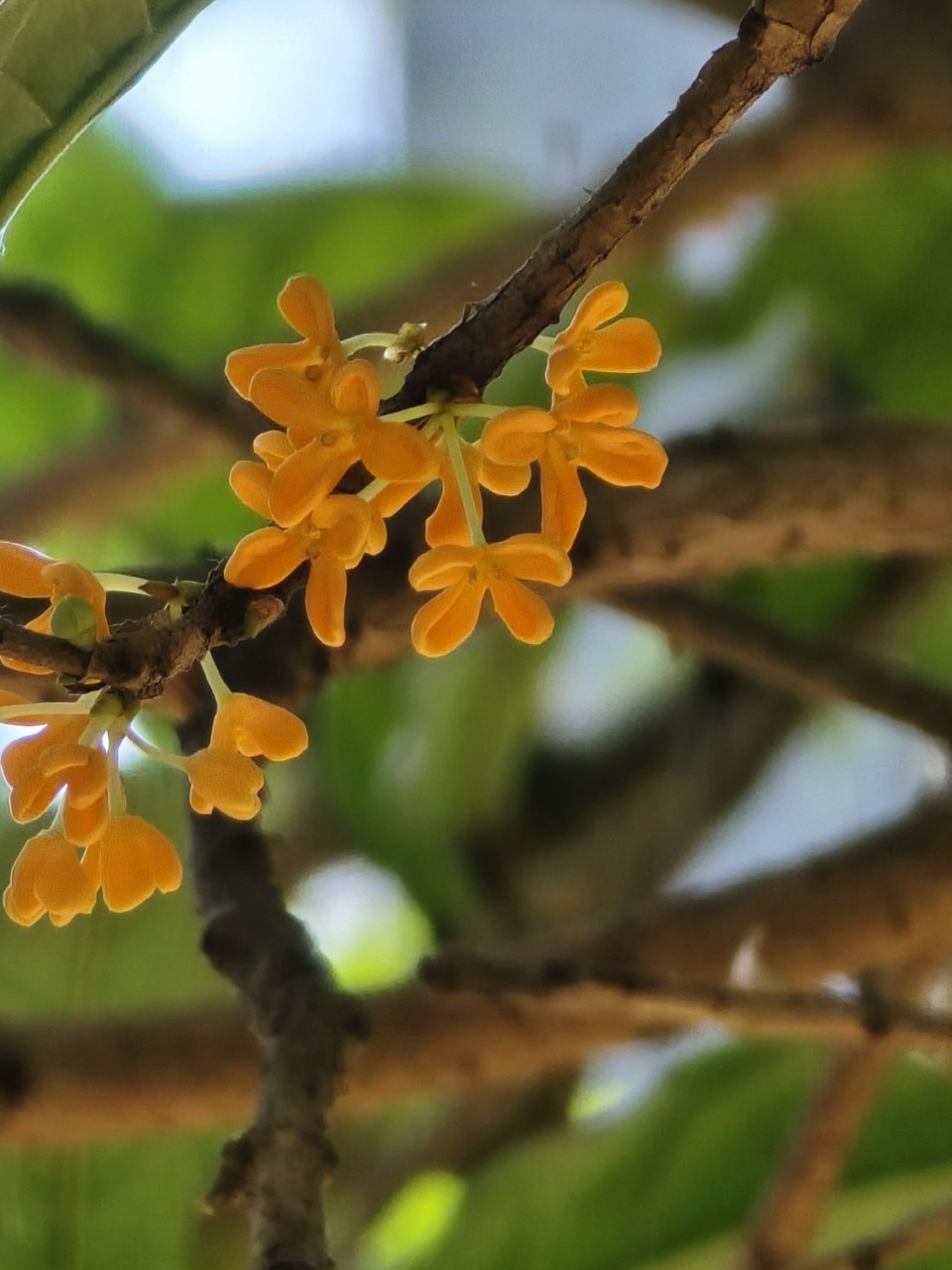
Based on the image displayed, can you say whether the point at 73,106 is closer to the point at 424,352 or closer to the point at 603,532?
the point at 424,352

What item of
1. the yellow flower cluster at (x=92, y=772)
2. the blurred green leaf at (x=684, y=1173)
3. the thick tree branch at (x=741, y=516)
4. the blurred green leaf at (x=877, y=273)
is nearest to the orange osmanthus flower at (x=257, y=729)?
the yellow flower cluster at (x=92, y=772)

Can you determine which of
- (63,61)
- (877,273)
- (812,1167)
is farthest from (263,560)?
(877,273)

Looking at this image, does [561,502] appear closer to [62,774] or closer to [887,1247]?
[62,774]

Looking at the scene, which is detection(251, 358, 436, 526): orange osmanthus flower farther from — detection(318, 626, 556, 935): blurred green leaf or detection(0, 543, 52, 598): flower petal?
detection(318, 626, 556, 935): blurred green leaf

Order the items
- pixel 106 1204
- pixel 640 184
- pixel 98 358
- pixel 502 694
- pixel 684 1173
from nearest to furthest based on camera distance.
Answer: pixel 640 184 < pixel 98 358 < pixel 106 1204 < pixel 684 1173 < pixel 502 694

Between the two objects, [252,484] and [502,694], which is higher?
[502,694]

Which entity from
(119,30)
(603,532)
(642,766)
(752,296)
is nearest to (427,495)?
(603,532)

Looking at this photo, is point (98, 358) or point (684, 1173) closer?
point (98, 358)
